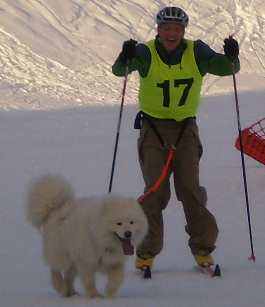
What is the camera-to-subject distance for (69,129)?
656 inches

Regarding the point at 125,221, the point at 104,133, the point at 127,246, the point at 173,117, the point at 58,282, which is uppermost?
the point at 104,133

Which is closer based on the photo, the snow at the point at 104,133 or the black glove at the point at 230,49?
the snow at the point at 104,133

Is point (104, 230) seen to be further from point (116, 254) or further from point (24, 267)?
point (24, 267)

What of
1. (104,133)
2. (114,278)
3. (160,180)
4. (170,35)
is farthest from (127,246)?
(104,133)

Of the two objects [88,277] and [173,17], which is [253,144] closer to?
[173,17]

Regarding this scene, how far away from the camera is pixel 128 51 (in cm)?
481

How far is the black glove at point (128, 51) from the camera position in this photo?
4.80 meters

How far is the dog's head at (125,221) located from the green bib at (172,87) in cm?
107

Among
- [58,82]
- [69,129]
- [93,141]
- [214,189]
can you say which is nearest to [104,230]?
[214,189]

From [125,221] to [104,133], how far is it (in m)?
11.7

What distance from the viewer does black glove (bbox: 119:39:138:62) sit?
4.80 meters

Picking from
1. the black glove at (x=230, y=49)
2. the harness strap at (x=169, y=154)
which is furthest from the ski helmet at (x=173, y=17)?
the harness strap at (x=169, y=154)

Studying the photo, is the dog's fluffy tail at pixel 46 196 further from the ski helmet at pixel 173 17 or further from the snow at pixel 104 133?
the ski helmet at pixel 173 17

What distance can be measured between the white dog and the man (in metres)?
0.69
